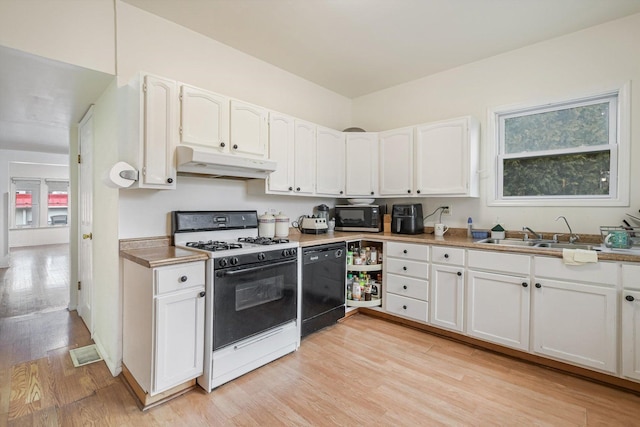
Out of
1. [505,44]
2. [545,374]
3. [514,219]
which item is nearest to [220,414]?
[545,374]

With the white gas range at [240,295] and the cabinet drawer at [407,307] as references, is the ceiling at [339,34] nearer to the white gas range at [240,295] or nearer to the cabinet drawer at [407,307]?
the white gas range at [240,295]

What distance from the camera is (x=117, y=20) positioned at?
213 centimetres

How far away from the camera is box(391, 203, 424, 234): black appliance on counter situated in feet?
10.5

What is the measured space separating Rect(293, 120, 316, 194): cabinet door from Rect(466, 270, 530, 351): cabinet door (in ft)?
5.89

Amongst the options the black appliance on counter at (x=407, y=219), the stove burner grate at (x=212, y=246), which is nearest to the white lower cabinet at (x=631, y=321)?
the black appliance on counter at (x=407, y=219)

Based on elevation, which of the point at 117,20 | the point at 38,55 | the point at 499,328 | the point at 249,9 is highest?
the point at 249,9

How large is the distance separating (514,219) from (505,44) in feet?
5.49

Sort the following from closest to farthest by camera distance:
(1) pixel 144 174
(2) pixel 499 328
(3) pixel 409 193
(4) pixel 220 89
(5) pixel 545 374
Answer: (1) pixel 144 174
(5) pixel 545 374
(2) pixel 499 328
(4) pixel 220 89
(3) pixel 409 193

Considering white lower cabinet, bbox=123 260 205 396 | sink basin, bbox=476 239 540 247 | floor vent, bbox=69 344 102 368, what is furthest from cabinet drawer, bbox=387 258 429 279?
floor vent, bbox=69 344 102 368

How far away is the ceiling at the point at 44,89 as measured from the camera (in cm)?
199

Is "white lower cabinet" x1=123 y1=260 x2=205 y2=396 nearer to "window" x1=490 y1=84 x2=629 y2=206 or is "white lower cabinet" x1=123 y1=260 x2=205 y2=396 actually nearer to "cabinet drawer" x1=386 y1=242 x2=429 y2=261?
"cabinet drawer" x1=386 y1=242 x2=429 y2=261

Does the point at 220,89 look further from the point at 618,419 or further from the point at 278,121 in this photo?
the point at 618,419

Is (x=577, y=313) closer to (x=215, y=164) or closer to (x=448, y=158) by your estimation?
(x=448, y=158)

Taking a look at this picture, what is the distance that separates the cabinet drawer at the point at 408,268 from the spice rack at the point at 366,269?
0.50ft
